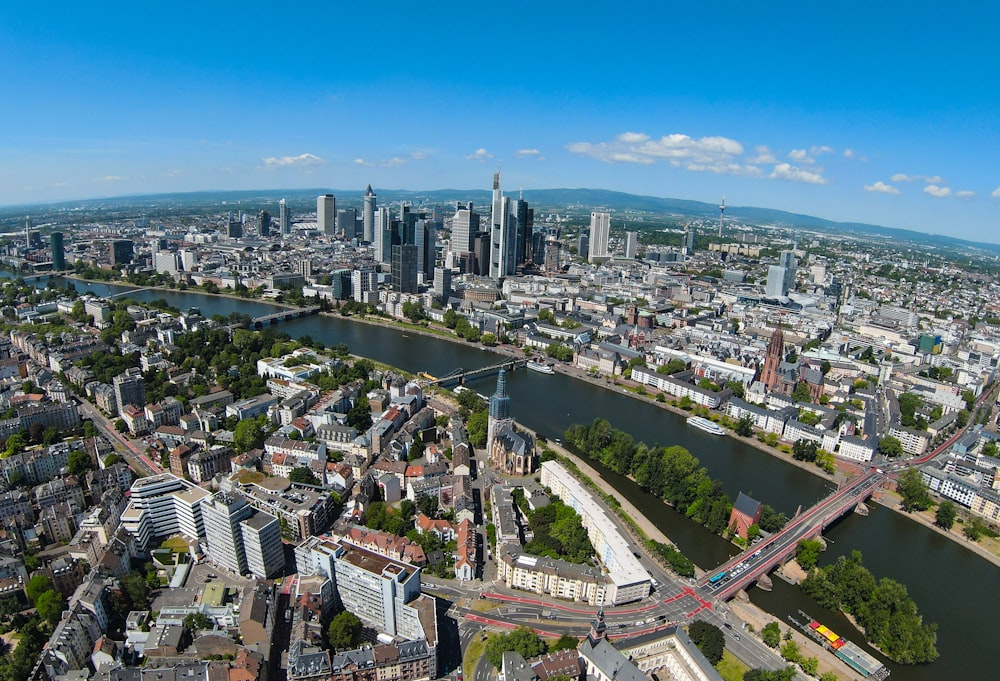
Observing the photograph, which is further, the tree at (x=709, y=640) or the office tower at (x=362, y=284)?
the office tower at (x=362, y=284)

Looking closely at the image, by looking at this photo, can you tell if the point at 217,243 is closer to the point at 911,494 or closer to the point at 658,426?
the point at 658,426

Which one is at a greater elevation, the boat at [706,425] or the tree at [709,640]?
the boat at [706,425]

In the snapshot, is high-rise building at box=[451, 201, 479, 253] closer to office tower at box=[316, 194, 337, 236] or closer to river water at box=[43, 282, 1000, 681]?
Answer: river water at box=[43, 282, 1000, 681]

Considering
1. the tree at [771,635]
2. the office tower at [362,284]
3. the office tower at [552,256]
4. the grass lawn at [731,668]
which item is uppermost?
the office tower at [552,256]

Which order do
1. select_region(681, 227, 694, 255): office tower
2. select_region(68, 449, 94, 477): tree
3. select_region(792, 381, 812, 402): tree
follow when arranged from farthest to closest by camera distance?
select_region(681, 227, 694, 255): office tower
select_region(792, 381, 812, 402): tree
select_region(68, 449, 94, 477): tree

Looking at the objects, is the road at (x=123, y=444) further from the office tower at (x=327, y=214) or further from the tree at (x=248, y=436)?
the office tower at (x=327, y=214)

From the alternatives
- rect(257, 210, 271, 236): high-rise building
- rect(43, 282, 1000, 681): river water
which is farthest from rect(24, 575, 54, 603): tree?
rect(257, 210, 271, 236): high-rise building

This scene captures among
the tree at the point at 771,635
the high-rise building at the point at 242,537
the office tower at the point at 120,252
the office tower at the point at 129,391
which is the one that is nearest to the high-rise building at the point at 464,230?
the office tower at the point at 120,252

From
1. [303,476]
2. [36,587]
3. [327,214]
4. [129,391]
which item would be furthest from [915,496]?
[327,214]
